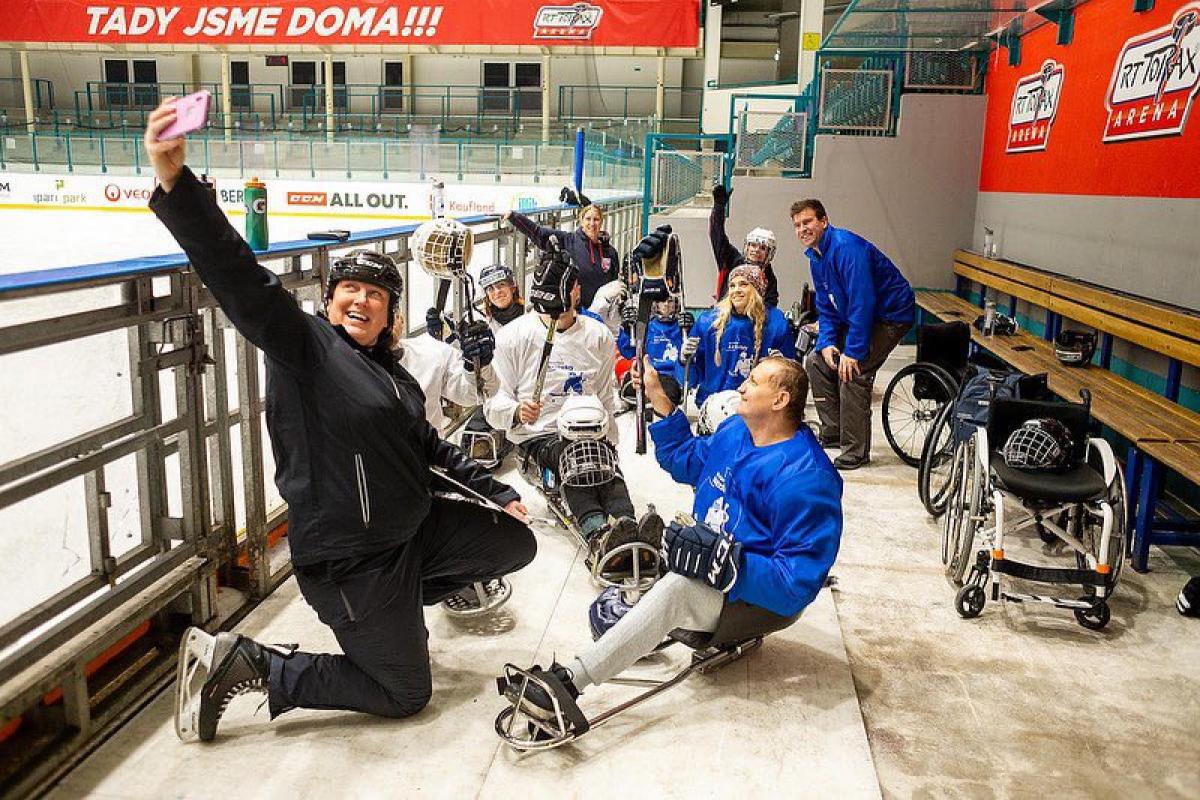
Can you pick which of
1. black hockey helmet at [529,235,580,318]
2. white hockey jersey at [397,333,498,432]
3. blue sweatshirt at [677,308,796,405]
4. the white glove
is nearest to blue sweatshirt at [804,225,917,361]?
blue sweatshirt at [677,308,796,405]

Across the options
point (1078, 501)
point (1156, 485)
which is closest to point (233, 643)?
point (1078, 501)

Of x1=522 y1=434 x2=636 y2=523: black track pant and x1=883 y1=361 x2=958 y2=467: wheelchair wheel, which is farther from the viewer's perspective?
x1=883 y1=361 x2=958 y2=467: wheelchair wheel

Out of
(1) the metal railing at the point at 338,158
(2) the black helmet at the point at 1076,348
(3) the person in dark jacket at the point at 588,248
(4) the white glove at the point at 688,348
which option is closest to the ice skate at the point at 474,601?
(4) the white glove at the point at 688,348

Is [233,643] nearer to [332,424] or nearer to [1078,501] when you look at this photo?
[332,424]

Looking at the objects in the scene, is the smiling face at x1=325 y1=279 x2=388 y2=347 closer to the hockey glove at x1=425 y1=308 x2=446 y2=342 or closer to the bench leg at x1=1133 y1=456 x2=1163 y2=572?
the hockey glove at x1=425 y1=308 x2=446 y2=342

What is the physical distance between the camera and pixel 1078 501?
3766 millimetres

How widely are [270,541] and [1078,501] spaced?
9.82ft

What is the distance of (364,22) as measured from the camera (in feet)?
77.0

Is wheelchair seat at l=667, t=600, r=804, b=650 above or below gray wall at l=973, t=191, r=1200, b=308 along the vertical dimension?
below

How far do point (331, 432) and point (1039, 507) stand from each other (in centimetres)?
263

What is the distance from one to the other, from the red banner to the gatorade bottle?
20058 mm

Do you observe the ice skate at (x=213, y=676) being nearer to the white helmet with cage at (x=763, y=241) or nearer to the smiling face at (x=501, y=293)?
the smiling face at (x=501, y=293)

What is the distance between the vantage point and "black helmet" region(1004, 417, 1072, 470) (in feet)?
12.8

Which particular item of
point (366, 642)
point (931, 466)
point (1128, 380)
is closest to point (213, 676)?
point (366, 642)
